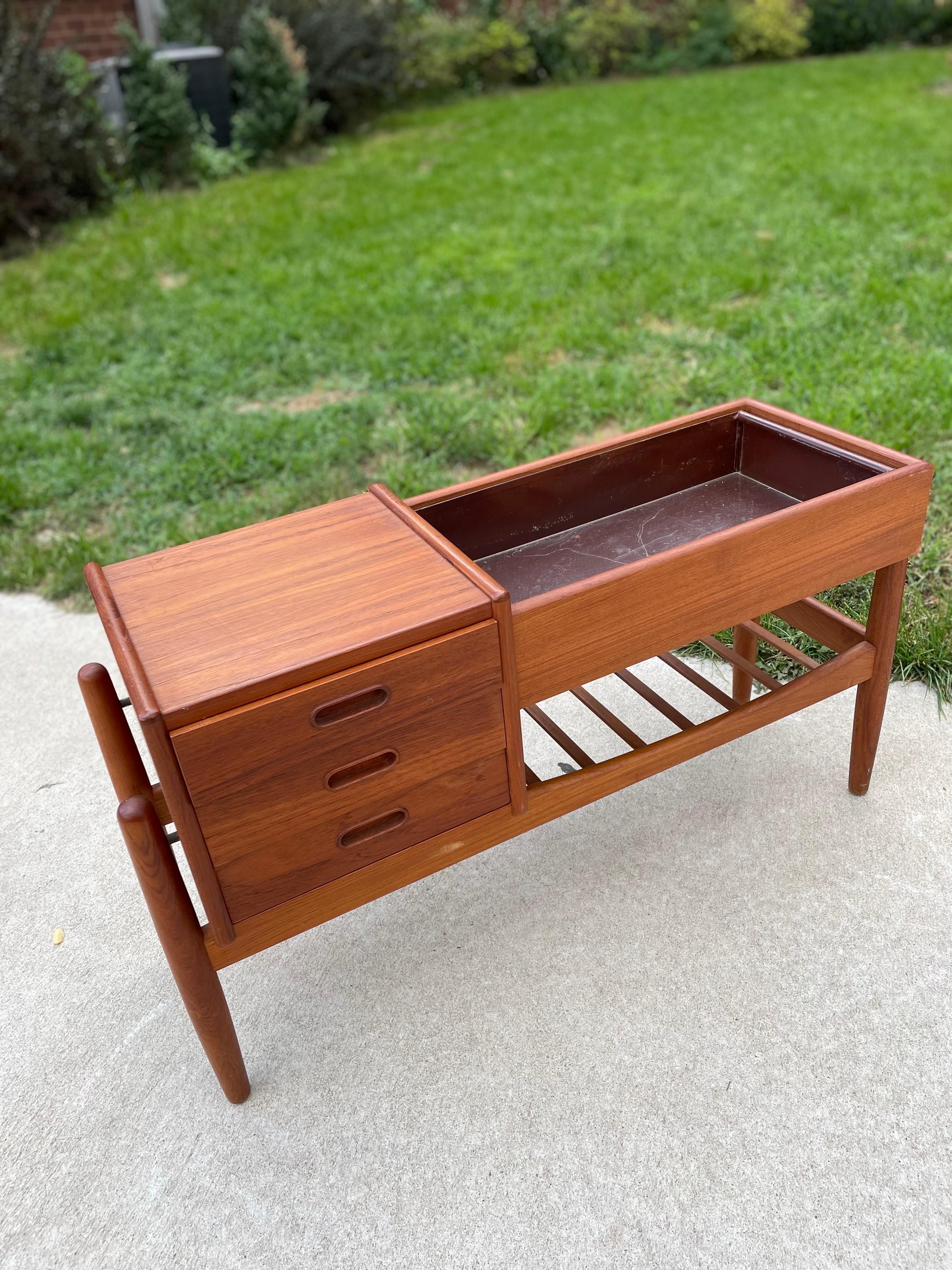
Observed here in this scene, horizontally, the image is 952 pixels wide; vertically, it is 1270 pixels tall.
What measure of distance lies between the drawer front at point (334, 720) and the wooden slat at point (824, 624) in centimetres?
85

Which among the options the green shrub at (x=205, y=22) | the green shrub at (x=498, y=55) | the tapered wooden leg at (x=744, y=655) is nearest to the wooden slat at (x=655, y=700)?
the tapered wooden leg at (x=744, y=655)

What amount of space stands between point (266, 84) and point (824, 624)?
26.2 ft

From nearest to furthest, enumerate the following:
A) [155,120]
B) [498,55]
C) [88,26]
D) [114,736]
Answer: [114,736] → [155,120] → [88,26] → [498,55]

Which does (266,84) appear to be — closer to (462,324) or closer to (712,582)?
(462,324)

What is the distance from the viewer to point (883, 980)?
5.49 feet

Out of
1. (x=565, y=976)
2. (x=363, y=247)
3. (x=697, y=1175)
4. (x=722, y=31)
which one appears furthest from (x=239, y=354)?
(x=722, y=31)

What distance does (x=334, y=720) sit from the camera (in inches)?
52.0

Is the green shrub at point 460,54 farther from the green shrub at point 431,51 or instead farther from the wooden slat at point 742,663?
→ the wooden slat at point 742,663

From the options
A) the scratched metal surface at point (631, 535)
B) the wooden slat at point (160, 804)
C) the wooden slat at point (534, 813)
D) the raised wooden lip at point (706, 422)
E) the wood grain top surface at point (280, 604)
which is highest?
the wood grain top surface at point (280, 604)

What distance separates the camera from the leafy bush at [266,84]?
7973 mm

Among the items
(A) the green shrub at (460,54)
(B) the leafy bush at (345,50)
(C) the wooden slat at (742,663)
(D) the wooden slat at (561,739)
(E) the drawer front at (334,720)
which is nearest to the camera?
(E) the drawer front at (334,720)

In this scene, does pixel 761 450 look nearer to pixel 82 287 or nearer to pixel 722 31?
pixel 82 287

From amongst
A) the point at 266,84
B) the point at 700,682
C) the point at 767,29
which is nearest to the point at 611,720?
→ the point at 700,682

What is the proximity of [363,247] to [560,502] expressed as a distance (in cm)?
428
